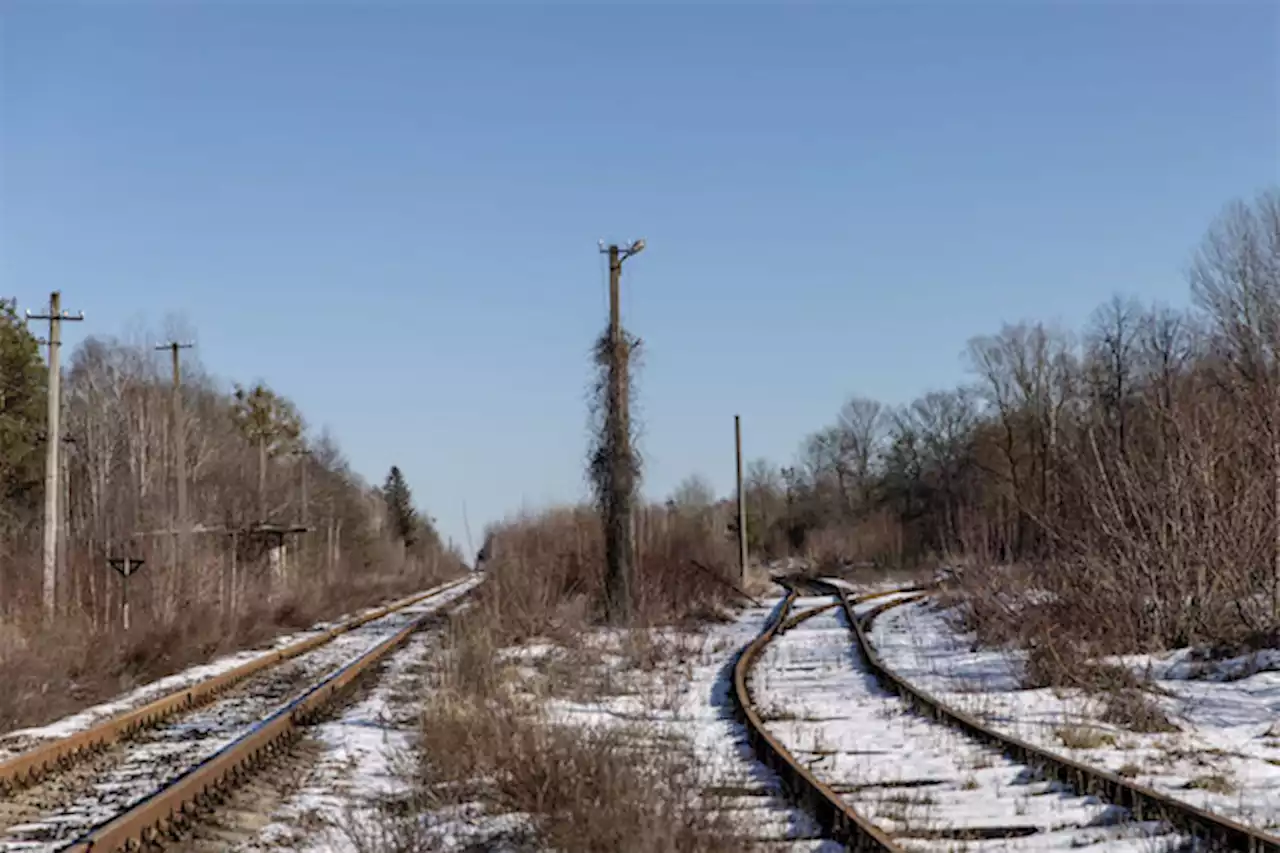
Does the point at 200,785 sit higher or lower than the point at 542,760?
lower

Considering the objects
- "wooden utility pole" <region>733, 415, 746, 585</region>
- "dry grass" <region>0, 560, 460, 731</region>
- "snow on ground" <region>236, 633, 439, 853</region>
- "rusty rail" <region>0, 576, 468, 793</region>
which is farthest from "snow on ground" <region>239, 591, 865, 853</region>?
"wooden utility pole" <region>733, 415, 746, 585</region>

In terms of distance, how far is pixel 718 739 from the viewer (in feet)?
35.6

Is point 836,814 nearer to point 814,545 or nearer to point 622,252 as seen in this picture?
point 622,252

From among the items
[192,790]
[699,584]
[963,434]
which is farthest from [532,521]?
[963,434]

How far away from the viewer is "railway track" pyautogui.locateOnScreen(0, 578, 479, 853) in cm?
816

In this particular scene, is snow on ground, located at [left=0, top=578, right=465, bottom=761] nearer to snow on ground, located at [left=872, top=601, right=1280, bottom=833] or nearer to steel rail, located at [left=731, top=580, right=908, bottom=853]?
steel rail, located at [left=731, top=580, right=908, bottom=853]

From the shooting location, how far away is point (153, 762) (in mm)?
11016

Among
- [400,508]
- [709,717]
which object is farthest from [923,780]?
[400,508]

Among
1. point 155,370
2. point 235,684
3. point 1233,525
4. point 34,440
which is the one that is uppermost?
point 155,370

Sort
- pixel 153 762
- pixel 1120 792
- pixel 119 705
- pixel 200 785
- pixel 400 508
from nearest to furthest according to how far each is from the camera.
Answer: pixel 1120 792
pixel 200 785
pixel 153 762
pixel 119 705
pixel 400 508

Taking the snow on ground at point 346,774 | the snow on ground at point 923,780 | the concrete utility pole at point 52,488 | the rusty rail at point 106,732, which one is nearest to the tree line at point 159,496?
the concrete utility pole at point 52,488

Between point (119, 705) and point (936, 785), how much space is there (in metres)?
10.8

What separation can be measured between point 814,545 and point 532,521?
35.2m

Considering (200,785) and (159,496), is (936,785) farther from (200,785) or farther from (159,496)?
Result: (159,496)
